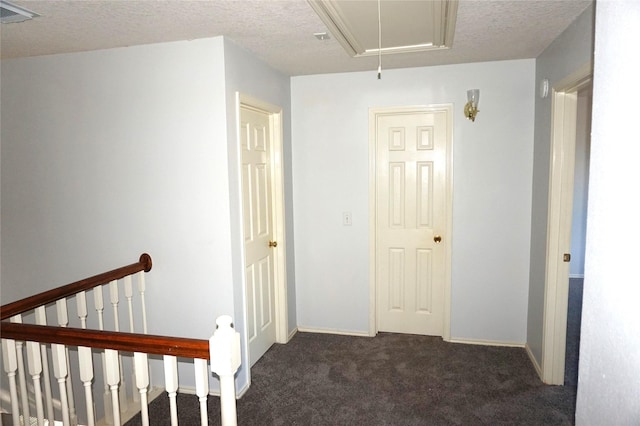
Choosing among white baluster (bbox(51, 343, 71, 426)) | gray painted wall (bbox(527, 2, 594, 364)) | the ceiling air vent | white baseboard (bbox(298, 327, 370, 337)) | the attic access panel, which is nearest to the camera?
white baluster (bbox(51, 343, 71, 426))

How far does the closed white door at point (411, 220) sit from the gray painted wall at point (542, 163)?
0.68m

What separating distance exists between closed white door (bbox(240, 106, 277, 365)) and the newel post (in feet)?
4.98

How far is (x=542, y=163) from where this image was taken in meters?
3.06

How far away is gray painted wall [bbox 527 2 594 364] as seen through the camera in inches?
98.4

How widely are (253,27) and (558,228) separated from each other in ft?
7.66

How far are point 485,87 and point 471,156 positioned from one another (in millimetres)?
559

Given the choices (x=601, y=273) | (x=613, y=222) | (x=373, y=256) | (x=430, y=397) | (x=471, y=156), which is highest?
(x=471, y=156)

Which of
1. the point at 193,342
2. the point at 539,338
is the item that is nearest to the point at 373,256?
the point at 539,338

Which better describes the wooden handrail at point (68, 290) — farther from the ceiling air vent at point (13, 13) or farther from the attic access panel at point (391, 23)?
the attic access panel at point (391, 23)

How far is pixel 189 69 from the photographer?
267cm

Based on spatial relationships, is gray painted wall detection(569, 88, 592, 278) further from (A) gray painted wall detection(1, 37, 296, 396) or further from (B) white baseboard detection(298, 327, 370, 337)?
(A) gray painted wall detection(1, 37, 296, 396)

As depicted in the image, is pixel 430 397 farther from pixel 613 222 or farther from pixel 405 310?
pixel 613 222

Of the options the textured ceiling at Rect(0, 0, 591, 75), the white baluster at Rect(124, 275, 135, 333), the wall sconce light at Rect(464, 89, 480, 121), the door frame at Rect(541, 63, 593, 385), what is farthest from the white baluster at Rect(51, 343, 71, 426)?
the wall sconce light at Rect(464, 89, 480, 121)

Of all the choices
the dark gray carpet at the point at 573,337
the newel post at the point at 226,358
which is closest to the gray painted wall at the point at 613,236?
the newel post at the point at 226,358
